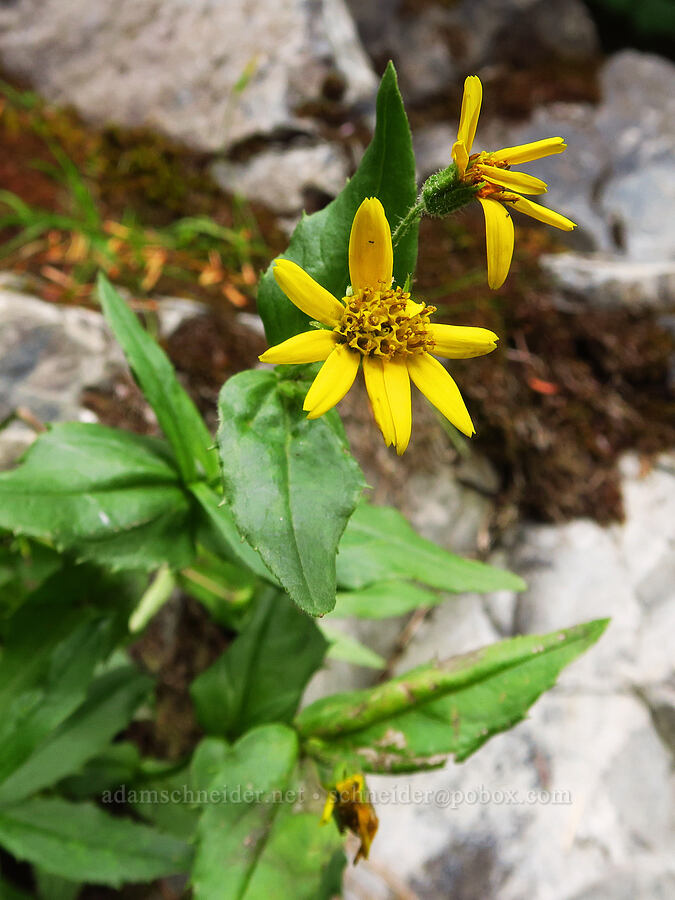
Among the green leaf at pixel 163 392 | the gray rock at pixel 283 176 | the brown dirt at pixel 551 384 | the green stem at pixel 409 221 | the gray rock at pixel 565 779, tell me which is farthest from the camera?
the gray rock at pixel 283 176

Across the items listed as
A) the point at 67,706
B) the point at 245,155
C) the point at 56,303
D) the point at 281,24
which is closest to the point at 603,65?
the point at 281,24

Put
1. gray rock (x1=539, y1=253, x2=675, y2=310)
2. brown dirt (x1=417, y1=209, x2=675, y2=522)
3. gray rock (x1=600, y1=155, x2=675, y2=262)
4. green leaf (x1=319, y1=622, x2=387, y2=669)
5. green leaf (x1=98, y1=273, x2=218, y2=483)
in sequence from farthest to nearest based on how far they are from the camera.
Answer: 1. gray rock (x1=600, y1=155, x2=675, y2=262)
2. gray rock (x1=539, y1=253, x2=675, y2=310)
3. brown dirt (x1=417, y1=209, x2=675, y2=522)
4. green leaf (x1=319, y1=622, x2=387, y2=669)
5. green leaf (x1=98, y1=273, x2=218, y2=483)

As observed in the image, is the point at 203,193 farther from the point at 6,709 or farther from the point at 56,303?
the point at 6,709

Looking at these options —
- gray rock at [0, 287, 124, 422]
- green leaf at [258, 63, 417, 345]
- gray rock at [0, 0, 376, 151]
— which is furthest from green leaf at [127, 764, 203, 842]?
gray rock at [0, 0, 376, 151]

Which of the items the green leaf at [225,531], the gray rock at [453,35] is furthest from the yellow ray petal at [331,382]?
the gray rock at [453,35]

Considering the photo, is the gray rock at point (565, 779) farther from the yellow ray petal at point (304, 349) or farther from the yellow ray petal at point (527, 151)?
the yellow ray petal at point (527, 151)

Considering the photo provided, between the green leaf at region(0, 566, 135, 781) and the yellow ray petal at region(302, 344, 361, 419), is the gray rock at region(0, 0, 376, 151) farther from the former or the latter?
the yellow ray petal at region(302, 344, 361, 419)
